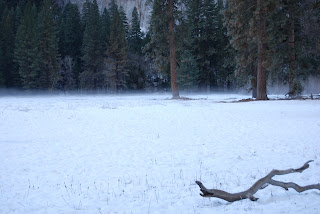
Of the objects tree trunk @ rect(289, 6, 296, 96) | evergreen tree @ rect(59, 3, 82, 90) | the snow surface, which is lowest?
the snow surface

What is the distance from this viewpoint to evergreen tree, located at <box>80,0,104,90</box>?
44.5 metres

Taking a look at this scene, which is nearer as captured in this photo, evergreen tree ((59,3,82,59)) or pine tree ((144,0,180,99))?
pine tree ((144,0,180,99))

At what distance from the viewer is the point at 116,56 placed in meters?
43.2

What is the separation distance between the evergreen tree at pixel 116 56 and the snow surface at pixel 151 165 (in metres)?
32.0

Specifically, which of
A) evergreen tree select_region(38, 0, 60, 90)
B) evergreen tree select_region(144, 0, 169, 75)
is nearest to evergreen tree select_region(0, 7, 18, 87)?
evergreen tree select_region(38, 0, 60, 90)

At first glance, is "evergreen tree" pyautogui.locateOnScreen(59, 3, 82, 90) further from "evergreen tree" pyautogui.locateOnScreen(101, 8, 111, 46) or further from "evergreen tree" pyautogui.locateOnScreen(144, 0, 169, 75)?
"evergreen tree" pyautogui.locateOnScreen(144, 0, 169, 75)

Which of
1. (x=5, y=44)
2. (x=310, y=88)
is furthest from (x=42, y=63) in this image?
(x=310, y=88)

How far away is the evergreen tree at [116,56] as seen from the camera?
42275 millimetres

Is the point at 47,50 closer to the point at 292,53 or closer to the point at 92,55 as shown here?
the point at 92,55

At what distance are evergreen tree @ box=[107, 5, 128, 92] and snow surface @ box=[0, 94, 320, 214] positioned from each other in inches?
1258

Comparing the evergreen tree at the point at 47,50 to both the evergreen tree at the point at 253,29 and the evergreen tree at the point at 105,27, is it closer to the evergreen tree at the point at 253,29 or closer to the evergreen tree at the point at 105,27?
the evergreen tree at the point at 105,27

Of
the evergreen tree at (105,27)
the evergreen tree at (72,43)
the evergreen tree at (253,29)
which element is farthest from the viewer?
the evergreen tree at (105,27)

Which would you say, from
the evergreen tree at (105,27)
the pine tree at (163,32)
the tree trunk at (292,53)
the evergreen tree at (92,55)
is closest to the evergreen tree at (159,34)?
the pine tree at (163,32)

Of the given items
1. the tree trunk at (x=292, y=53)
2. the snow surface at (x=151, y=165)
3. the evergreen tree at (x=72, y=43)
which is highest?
the evergreen tree at (x=72, y=43)
